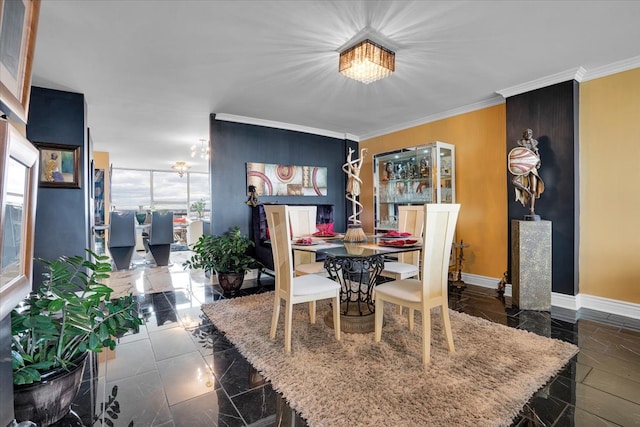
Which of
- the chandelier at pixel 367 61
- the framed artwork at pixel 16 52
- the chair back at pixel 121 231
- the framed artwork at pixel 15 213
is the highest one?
the chandelier at pixel 367 61

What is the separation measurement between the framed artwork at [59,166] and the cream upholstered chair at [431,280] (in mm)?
3666

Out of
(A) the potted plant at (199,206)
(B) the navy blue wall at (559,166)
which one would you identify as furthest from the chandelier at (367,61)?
(A) the potted plant at (199,206)

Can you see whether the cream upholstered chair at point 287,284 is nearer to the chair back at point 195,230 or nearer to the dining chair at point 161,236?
the dining chair at point 161,236

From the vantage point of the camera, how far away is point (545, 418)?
1.50m

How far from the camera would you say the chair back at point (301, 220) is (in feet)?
11.3

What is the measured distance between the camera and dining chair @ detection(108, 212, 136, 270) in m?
5.25

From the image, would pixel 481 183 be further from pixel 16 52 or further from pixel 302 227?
pixel 16 52

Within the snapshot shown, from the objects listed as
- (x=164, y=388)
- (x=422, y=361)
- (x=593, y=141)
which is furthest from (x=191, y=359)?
(x=593, y=141)

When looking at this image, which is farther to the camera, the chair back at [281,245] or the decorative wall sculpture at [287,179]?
the decorative wall sculpture at [287,179]

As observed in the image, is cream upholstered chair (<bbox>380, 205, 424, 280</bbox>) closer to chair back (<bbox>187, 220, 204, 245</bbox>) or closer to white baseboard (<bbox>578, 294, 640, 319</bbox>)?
white baseboard (<bbox>578, 294, 640, 319</bbox>)

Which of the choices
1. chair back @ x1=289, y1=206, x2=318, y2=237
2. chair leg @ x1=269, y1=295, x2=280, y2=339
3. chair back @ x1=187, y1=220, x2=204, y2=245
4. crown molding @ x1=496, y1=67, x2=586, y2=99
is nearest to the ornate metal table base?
chair leg @ x1=269, y1=295, x2=280, y2=339

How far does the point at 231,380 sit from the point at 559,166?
361 centimetres

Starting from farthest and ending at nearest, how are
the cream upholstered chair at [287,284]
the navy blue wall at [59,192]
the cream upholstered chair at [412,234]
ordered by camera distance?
the navy blue wall at [59,192] → the cream upholstered chair at [412,234] → the cream upholstered chair at [287,284]

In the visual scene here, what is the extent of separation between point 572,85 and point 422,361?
3087 millimetres
